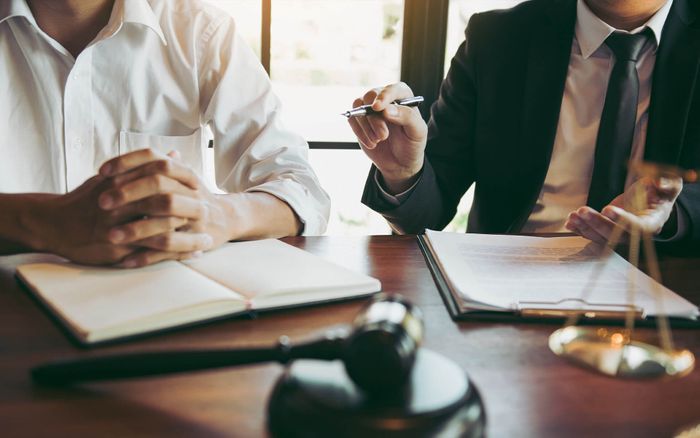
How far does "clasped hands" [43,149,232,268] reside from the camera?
0.87 metres

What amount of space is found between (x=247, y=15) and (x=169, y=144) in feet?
4.17

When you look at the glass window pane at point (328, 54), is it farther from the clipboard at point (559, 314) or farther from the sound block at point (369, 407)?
the sound block at point (369, 407)

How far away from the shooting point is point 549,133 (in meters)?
1.55

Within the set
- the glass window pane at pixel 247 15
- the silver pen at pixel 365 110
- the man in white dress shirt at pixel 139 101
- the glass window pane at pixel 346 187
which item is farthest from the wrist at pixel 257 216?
the glass window pane at pixel 346 187

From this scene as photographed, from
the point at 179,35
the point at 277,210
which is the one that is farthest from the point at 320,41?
the point at 277,210

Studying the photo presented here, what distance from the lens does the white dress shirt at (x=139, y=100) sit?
1365 millimetres

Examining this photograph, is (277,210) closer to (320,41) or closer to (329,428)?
(329,428)

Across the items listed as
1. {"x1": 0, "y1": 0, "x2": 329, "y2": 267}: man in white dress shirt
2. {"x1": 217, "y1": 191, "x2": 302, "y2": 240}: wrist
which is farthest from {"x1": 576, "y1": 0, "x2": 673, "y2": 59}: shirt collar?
{"x1": 217, "y1": 191, "x2": 302, "y2": 240}: wrist

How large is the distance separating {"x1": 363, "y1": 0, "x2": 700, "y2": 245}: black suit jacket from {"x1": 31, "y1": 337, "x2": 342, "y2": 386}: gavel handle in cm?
94

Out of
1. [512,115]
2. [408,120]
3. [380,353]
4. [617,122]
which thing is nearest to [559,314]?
[380,353]

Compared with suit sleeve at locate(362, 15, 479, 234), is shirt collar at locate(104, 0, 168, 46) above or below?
above

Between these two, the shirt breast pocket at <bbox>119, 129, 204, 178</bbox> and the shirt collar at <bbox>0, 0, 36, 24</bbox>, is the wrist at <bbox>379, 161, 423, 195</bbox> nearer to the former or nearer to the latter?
the shirt breast pocket at <bbox>119, 129, 204, 178</bbox>

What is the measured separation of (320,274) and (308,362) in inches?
12.9

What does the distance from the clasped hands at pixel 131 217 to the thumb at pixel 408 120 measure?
1.51 ft
